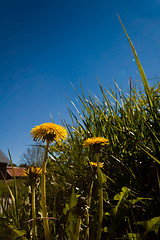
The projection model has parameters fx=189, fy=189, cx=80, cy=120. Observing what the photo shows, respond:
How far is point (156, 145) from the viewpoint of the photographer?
2.98 ft

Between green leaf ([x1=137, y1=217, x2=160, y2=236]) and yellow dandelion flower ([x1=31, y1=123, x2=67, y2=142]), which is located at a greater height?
yellow dandelion flower ([x1=31, y1=123, x2=67, y2=142])

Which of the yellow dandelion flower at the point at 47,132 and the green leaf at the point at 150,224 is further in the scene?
the yellow dandelion flower at the point at 47,132

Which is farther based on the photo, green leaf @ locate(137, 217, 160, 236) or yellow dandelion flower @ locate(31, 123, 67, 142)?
yellow dandelion flower @ locate(31, 123, 67, 142)

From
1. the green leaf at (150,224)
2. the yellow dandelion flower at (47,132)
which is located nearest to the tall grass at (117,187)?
the green leaf at (150,224)

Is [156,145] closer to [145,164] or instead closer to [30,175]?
[145,164]

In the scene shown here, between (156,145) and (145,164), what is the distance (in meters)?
0.20

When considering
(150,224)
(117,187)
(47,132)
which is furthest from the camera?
(117,187)

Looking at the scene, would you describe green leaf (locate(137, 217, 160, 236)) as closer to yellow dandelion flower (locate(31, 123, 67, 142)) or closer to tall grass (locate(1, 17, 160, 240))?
tall grass (locate(1, 17, 160, 240))

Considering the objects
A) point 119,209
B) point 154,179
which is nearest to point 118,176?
point 154,179

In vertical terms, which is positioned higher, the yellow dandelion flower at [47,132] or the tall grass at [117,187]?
the yellow dandelion flower at [47,132]

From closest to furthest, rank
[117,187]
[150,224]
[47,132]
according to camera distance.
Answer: [150,224] < [47,132] < [117,187]

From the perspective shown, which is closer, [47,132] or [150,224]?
[150,224]

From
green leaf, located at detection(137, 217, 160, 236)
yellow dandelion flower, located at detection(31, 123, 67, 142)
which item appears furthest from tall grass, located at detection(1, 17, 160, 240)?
yellow dandelion flower, located at detection(31, 123, 67, 142)

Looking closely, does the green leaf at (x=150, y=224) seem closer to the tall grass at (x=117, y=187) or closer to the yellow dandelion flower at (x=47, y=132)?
the tall grass at (x=117, y=187)
